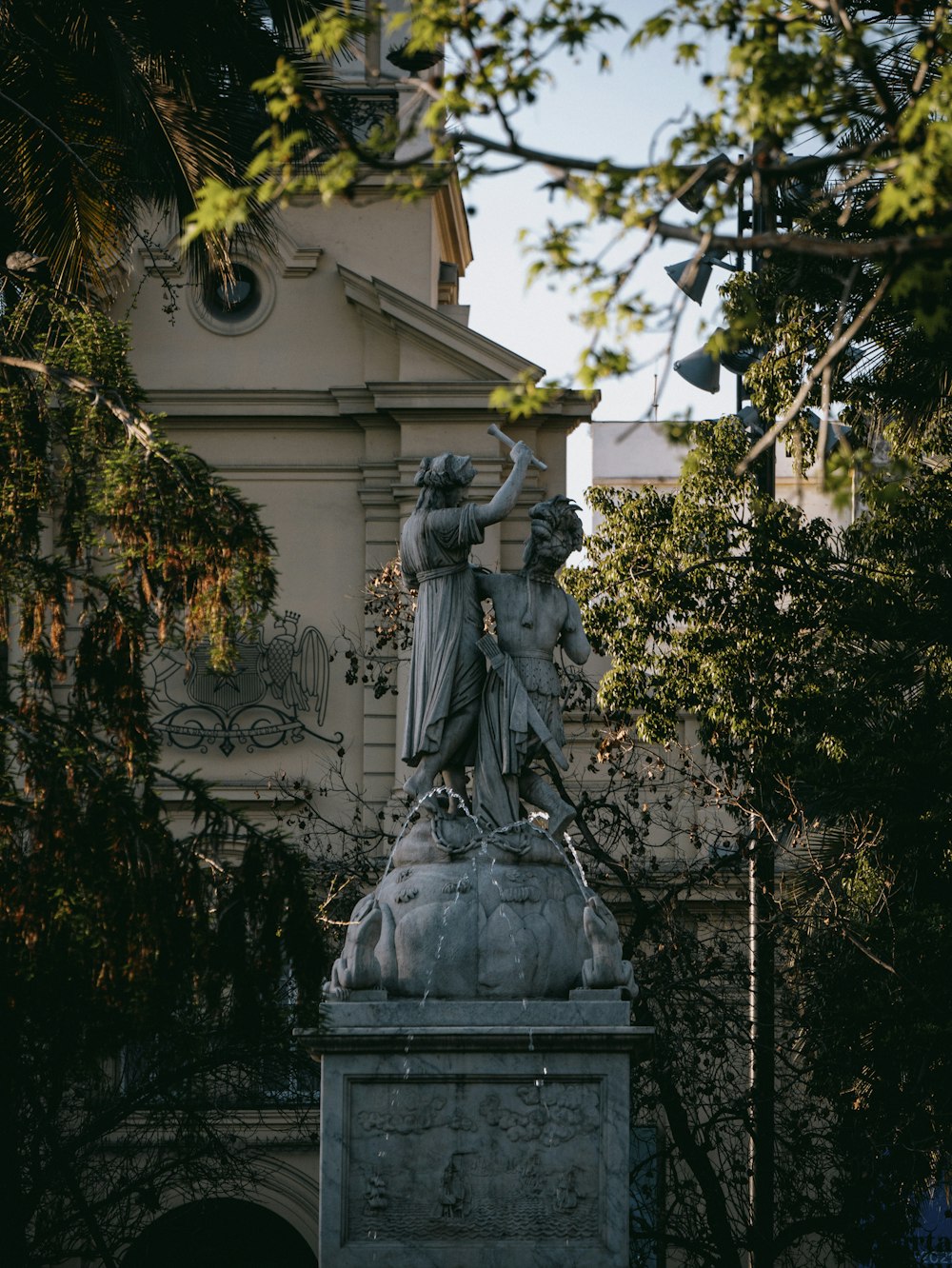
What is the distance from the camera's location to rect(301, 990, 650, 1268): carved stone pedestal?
993 cm

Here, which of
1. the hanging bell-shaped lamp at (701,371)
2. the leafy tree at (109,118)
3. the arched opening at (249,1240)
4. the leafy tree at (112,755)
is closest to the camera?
the leafy tree at (112,755)

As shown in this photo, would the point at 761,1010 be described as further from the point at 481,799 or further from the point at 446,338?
the point at 446,338

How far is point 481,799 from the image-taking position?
1098 centimetres

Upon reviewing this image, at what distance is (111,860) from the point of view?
9.12 meters

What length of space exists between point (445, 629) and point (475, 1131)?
96.4 inches

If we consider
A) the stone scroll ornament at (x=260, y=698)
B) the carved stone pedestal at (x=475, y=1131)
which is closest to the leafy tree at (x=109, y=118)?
the carved stone pedestal at (x=475, y=1131)

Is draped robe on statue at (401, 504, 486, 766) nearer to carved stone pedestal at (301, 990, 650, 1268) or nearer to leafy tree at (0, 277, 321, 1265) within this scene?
leafy tree at (0, 277, 321, 1265)

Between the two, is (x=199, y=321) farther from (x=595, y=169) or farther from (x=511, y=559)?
(x=595, y=169)

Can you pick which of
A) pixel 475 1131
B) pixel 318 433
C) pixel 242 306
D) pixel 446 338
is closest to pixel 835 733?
pixel 475 1131

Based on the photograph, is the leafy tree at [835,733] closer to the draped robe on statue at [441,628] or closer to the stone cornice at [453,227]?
the draped robe on statue at [441,628]

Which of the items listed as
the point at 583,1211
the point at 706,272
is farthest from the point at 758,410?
the point at 583,1211

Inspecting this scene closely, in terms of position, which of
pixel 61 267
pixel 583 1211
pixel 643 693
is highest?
pixel 61 267

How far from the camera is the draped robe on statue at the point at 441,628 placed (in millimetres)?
11125

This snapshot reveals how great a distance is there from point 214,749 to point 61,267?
9.32 metres
